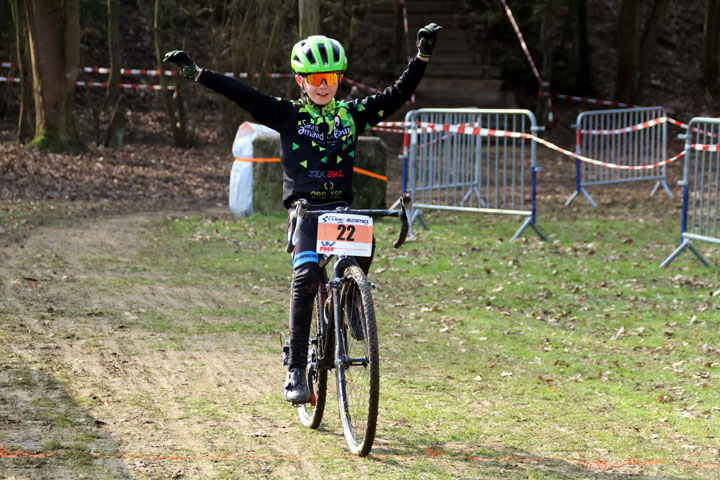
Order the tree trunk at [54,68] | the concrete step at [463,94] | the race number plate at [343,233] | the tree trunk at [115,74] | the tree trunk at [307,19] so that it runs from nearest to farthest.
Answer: the race number plate at [343,233] < the tree trunk at [307,19] < the tree trunk at [54,68] < the tree trunk at [115,74] < the concrete step at [463,94]

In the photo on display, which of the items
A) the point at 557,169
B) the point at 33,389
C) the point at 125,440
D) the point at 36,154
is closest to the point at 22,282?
the point at 33,389

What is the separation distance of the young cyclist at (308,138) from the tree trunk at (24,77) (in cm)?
1712

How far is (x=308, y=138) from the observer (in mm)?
5379

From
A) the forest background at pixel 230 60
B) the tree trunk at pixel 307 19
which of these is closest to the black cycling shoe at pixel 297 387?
the forest background at pixel 230 60

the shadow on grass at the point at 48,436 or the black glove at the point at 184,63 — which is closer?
the shadow on grass at the point at 48,436

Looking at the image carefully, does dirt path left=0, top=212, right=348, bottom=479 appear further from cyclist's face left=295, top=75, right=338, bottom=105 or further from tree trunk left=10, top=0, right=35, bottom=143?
tree trunk left=10, top=0, right=35, bottom=143

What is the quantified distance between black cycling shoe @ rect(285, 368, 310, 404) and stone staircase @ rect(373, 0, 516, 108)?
78.1 ft

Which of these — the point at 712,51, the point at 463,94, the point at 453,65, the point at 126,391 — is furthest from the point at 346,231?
the point at 712,51

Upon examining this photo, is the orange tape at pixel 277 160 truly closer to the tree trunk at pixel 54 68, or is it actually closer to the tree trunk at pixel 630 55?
the tree trunk at pixel 54 68

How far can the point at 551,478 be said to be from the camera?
4.86 meters

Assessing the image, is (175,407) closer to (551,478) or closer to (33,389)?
(33,389)

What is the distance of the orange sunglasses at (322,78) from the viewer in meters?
5.30

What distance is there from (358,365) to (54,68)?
16.8 metres

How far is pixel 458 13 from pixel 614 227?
2047 cm
